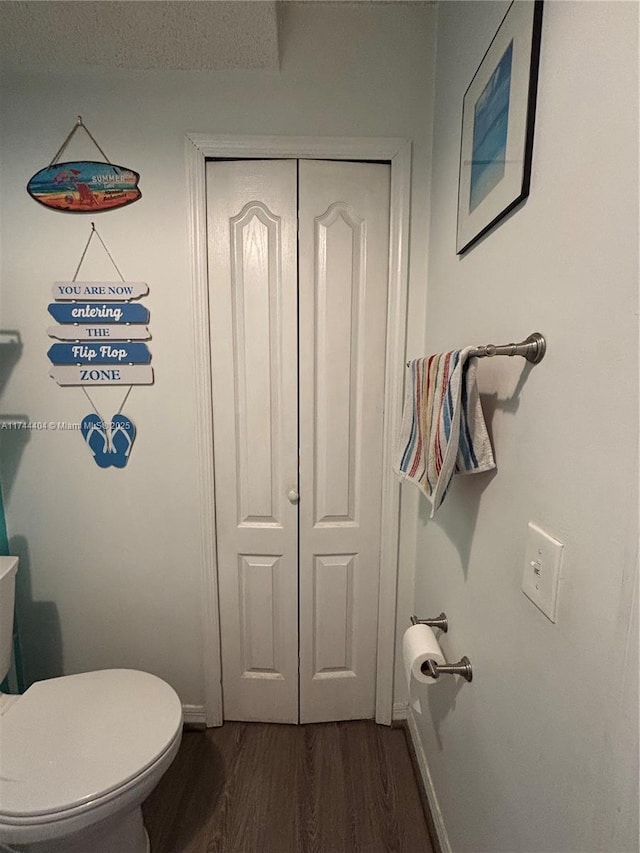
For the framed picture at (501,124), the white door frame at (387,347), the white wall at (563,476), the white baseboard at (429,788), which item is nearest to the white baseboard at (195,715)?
the white door frame at (387,347)

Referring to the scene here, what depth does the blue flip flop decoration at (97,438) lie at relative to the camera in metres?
1.30

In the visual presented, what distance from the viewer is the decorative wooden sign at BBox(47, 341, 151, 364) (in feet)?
4.10

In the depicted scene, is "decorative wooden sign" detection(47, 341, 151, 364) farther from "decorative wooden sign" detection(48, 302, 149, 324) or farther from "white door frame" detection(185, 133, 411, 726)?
"white door frame" detection(185, 133, 411, 726)

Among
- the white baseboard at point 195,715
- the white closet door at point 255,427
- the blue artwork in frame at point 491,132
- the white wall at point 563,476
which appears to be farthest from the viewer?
the white baseboard at point 195,715

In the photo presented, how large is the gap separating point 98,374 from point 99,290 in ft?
0.94

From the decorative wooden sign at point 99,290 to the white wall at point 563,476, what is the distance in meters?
1.06

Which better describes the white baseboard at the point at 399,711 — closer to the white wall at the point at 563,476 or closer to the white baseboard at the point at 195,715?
the white wall at the point at 563,476

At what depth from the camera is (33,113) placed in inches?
45.9

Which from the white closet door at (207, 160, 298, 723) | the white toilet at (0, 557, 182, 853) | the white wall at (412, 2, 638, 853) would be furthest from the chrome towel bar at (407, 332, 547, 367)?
the white toilet at (0, 557, 182, 853)

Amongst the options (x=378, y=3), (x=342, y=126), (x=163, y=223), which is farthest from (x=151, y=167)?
(x=378, y=3)

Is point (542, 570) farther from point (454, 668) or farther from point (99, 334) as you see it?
point (99, 334)

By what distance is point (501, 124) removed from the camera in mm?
709

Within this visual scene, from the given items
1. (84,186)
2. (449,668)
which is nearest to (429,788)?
(449,668)

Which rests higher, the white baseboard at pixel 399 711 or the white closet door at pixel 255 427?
the white closet door at pixel 255 427
